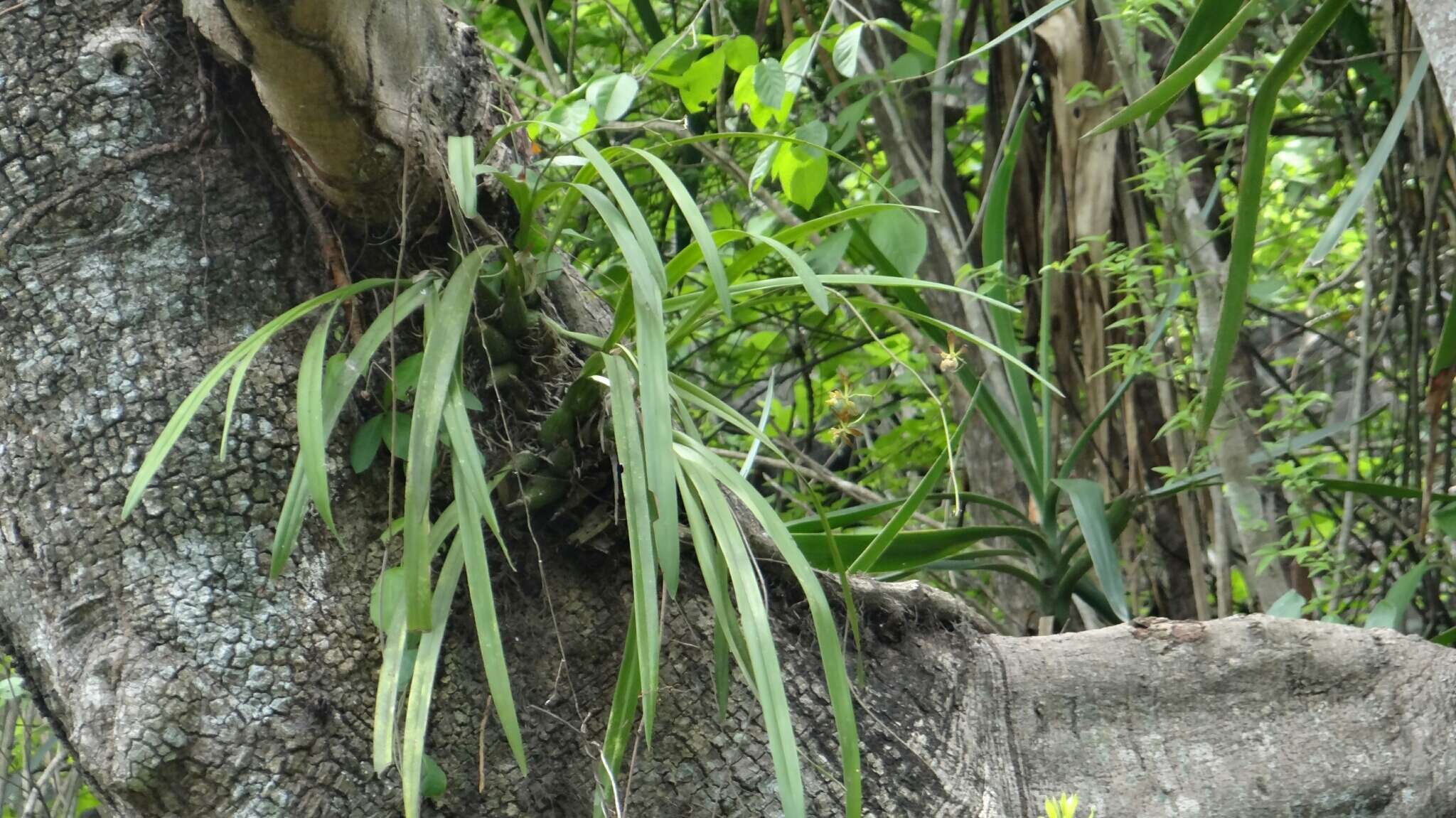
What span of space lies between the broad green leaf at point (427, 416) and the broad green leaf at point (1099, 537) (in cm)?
80

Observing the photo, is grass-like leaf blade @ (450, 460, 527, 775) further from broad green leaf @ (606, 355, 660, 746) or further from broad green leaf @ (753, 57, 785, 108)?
broad green leaf @ (753, 57, 785, 108)

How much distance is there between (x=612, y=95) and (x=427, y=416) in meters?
0.57

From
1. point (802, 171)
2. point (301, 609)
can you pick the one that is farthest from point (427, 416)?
point (802, 171)

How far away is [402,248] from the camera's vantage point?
2.83 feet

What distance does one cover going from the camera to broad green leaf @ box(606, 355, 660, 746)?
27.1 inches

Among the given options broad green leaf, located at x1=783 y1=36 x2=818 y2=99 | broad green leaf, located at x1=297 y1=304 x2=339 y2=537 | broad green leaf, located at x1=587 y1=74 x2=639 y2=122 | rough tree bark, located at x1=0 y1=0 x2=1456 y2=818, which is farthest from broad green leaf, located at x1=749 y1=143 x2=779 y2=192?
broad green leaf, located at x1=297 y1=304 x2=339 y2=537

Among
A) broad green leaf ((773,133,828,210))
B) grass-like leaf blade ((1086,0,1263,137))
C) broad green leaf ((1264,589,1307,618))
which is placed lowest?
broad green leaf ((1264,589,1307,618))

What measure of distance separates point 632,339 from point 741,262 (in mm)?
147

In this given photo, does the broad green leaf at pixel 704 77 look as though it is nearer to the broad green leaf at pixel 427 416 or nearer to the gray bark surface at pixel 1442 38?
the broad green leaf at pixel 427 416

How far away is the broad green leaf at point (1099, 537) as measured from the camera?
132cm

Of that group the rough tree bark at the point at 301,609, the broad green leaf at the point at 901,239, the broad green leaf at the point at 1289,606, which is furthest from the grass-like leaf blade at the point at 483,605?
the broad green leaf at the point at 1289,606

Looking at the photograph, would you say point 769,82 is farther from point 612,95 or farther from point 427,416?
point 427,416

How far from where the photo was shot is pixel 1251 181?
95 cm

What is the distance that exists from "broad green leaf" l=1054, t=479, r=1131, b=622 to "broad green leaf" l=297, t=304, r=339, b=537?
0.88 metres
